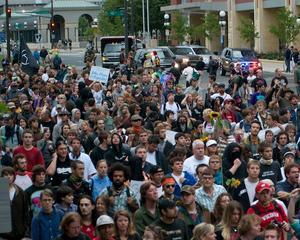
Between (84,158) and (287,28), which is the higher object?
(287,28)

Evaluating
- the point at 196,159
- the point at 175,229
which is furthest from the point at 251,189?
the point at 175,229

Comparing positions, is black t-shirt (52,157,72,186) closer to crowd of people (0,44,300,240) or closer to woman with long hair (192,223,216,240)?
crowd of people (0,44,300,240)

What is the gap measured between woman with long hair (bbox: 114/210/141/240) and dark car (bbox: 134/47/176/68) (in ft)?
122

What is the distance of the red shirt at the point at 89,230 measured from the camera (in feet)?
36.0

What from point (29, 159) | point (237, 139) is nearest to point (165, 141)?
point (237, 139)

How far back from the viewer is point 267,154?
1397 centimetres

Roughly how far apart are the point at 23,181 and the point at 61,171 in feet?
3.41

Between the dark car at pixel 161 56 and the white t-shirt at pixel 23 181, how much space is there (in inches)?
1347

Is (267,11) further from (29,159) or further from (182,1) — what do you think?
(29,159)

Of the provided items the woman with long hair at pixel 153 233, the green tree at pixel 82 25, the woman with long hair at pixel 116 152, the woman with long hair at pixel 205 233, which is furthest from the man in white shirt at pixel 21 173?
A: the green tree at pixel 82 25

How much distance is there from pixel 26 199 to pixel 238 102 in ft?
44.0

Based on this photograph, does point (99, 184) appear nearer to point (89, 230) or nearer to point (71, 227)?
point (89, 230)

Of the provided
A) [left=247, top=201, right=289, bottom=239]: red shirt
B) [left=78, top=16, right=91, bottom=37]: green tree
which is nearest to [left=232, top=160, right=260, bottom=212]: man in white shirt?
[left=247, top=201, right=289, bottom=239]: red shirt

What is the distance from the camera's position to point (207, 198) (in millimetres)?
12164
